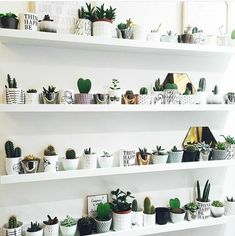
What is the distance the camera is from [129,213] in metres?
1.59

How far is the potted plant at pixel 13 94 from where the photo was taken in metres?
1.40

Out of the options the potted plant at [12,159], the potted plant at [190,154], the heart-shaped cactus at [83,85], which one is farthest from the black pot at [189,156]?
the potted plant at [12,159]

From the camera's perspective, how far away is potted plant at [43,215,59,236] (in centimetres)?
149

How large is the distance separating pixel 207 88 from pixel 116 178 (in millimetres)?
782

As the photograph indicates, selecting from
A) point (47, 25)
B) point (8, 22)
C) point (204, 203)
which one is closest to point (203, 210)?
point (204, 203)

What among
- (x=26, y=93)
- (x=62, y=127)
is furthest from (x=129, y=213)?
(x=26, y=93)

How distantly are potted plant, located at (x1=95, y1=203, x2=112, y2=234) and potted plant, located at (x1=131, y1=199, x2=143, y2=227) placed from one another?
138 mm

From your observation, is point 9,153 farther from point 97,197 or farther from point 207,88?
point 207,88

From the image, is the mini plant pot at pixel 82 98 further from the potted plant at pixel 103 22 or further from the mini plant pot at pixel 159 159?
the mini plant pot at pixel 159 159

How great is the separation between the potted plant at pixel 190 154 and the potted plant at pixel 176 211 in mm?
242

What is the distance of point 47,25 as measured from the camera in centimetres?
144

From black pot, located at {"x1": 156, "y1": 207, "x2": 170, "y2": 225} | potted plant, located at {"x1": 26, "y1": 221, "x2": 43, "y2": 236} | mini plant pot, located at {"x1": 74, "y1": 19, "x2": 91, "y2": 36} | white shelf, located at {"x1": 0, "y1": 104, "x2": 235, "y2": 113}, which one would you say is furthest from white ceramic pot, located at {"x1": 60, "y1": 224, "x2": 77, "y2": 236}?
mini plant pot, located at {"x1": 74, "y1": 19, "x2": 91, "y2": 36}

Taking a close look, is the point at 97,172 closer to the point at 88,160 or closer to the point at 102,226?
the point at 88,160

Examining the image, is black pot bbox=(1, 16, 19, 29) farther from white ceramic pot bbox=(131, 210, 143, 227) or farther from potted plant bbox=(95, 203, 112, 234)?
white ceramic pot bbox=(131, 210, 143, 227)
